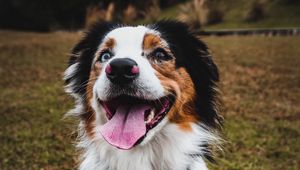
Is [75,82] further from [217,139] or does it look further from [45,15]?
[45,15]

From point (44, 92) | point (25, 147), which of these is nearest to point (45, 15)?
point (44, 92)

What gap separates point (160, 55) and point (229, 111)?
154 inches

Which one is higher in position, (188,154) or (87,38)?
(87,38)

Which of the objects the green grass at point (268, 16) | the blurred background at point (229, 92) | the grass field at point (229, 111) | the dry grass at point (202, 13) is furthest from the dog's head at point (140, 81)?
the dry grass at point (202, 13)

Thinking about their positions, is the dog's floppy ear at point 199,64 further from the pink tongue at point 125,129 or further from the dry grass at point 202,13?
the dry grass at point 202,13

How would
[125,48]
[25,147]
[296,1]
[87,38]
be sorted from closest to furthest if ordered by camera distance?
[125,48]
[87,38]
[25,147]
[296,1]

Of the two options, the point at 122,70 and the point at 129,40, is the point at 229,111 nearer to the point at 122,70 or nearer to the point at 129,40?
the point at 129,40

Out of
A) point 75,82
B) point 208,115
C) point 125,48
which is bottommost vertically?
point 208,115

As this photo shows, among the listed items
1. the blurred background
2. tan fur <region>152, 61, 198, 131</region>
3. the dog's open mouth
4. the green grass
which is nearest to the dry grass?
the blurred background

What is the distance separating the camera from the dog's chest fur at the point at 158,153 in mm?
3473

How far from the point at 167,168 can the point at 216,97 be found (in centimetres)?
70

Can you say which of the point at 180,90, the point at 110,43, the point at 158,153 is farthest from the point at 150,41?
the point at 158,153

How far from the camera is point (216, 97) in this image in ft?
12.7

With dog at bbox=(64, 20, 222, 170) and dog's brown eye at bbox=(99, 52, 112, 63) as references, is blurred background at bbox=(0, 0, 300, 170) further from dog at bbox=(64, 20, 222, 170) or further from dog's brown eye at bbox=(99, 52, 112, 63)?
dog's brown eye at bbox=(99, 52, 112, 63)
